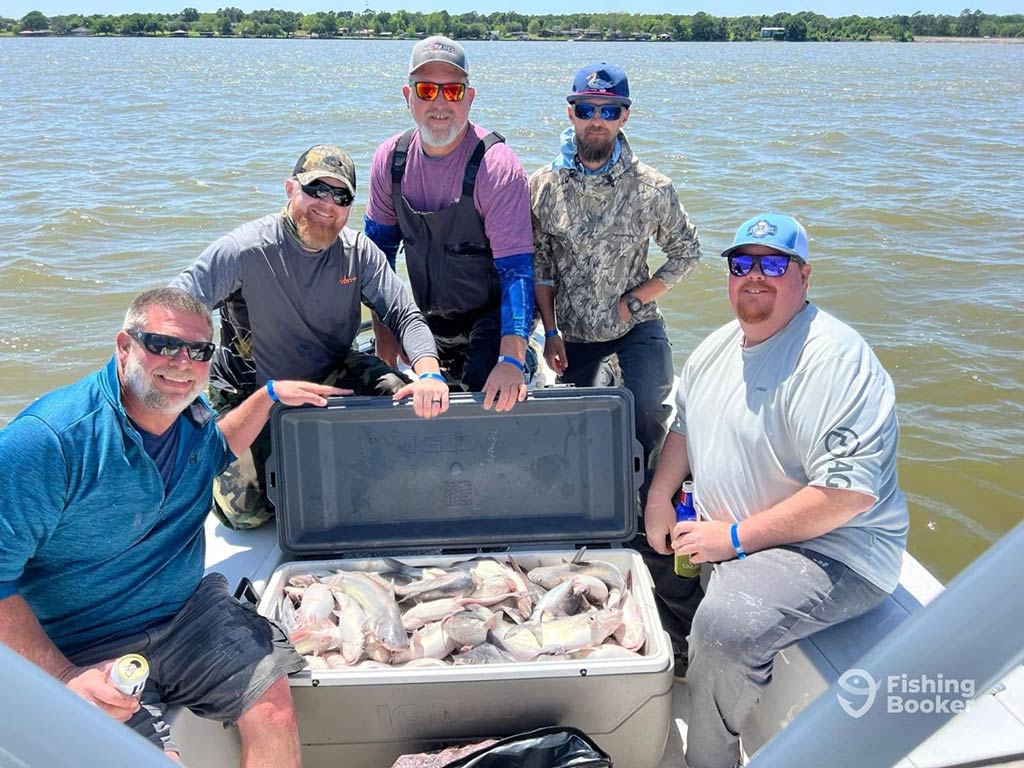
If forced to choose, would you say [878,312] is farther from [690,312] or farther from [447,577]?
[447,577]

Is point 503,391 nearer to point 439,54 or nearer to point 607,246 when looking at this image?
point 607,246

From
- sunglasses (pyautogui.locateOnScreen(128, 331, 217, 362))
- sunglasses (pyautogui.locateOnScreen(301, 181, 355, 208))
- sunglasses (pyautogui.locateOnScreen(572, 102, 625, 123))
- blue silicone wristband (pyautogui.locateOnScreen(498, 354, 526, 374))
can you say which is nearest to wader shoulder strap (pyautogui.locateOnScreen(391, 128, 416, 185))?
sunglasses (pyautogui.locateOnScreen(301, 181, 355, 208))

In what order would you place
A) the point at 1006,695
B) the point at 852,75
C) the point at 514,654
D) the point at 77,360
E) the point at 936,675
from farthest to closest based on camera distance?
1. the point at 852,75
2. the point at 77,360
3. the point at 514,654
4. the point at 1006,695
5. the point at 936,675

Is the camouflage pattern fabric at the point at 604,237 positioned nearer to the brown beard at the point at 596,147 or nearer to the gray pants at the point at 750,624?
the brown beard at the point at 596,147

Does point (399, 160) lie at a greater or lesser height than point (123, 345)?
greater

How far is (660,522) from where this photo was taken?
3.30m

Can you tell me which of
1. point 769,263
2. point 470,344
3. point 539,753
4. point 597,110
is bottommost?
point 539,753

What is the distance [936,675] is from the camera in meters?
0.73

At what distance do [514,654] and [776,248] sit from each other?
167cm

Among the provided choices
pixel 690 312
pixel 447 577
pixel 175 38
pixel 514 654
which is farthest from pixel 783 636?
pixel 175 38

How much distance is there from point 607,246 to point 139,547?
2.61 meters

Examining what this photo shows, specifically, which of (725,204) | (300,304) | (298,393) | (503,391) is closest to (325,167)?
(300,304)

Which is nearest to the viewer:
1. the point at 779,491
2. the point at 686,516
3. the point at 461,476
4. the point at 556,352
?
the point at 779,491

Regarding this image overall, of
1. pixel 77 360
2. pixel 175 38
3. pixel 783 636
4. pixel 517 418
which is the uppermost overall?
pixel 175 38
